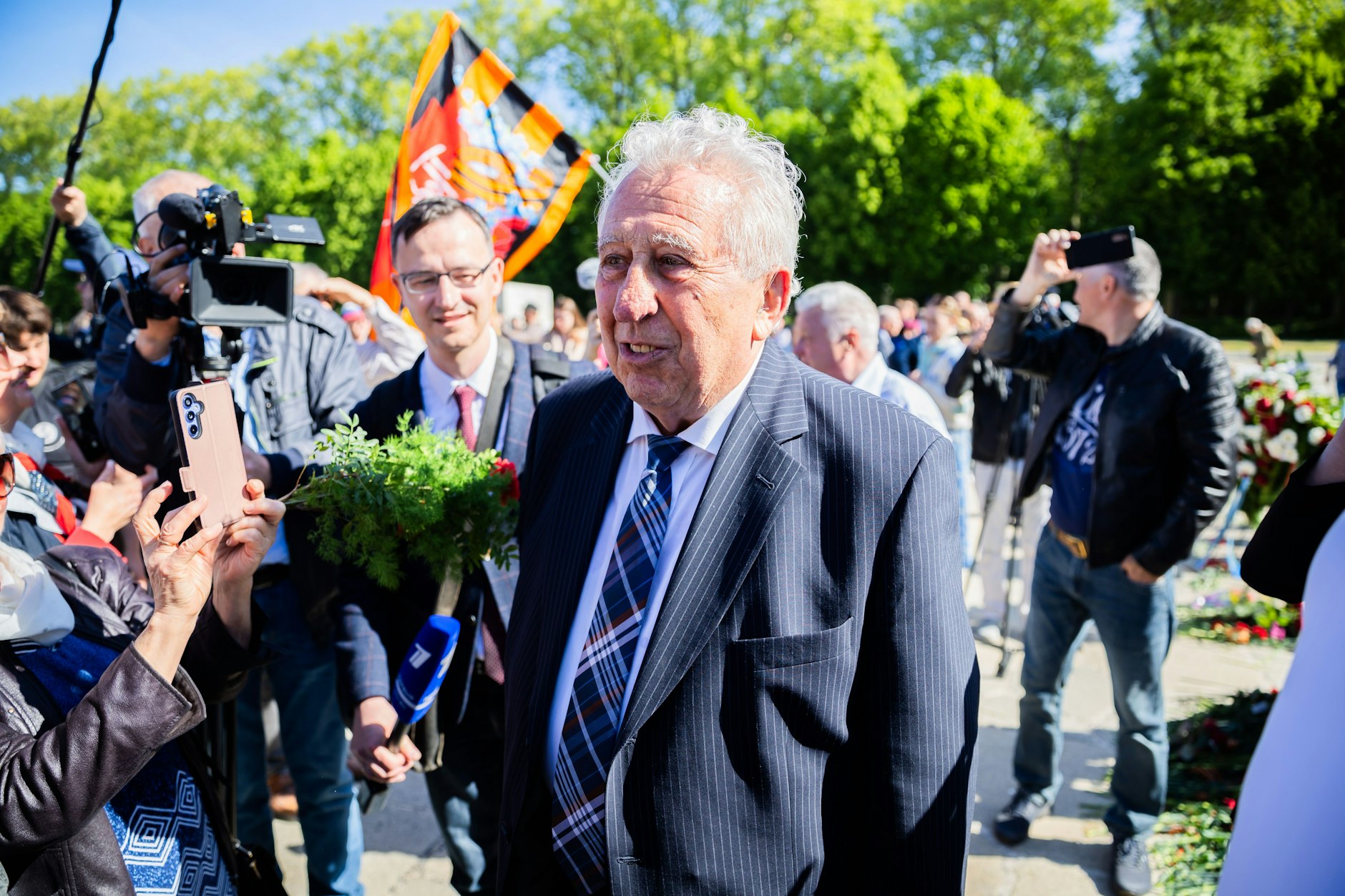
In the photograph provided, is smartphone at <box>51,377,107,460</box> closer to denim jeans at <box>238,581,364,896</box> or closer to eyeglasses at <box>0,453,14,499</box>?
denim jeans at <box>238,581,364,896</box>

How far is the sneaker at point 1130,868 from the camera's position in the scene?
328 centimetres

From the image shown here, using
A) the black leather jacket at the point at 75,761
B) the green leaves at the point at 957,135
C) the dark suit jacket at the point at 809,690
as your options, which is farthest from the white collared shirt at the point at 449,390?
the green leaves at the point at 957,135

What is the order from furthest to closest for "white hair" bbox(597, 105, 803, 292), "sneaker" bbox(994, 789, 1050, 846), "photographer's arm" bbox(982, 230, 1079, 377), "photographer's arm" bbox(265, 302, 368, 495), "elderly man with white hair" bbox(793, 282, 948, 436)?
"elderly man with white hair" bbox(793, 282, 948, 436)
"photographer's arm" bbox(982, 230, 1079, 377)
"sneaker" bbox(994, 789, 1050, 846)
"photographer's arm" bbox(265, 302, 368, 495)
"white hair" bbox(597, 105, 803, 292)

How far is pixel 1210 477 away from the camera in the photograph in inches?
129

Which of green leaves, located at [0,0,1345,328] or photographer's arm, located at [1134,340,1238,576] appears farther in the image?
green leaves, located at [0,0,1345,328]

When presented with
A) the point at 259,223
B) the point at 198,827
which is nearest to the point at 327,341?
the point at 259,223

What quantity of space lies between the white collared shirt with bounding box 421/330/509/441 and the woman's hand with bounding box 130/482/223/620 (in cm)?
95

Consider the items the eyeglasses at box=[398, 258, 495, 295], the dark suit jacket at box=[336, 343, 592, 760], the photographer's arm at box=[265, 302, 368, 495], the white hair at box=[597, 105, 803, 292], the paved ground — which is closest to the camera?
the white hair at box=[597, 105, 803, 292]

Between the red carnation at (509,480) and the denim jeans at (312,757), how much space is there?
1.23 meters

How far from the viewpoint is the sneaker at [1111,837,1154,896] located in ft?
10.8

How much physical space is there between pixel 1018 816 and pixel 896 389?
191cm

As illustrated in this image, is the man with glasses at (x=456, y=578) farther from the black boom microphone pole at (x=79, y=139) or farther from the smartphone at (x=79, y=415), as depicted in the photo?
the smartphone at (x=79, y=415)

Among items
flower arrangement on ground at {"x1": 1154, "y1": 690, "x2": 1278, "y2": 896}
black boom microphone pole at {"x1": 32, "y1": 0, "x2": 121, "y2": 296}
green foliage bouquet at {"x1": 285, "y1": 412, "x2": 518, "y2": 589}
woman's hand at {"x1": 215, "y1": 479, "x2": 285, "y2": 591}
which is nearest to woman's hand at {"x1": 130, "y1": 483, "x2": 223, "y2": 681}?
woman's hand at {"x1": 215, "y1": 479, "x2": 285, "y2": 591}

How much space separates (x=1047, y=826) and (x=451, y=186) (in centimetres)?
400
